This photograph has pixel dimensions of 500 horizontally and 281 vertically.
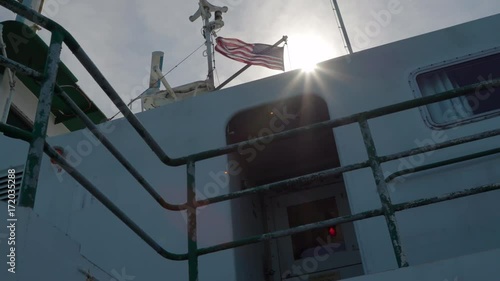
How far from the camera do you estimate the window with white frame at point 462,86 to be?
3.70 meters

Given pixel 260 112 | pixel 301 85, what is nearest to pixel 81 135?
pixel 260 112

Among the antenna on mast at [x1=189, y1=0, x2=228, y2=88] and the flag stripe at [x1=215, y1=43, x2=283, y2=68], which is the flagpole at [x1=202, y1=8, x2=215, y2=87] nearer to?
the antenna on mast at [x1=189, y1=0, x2=228, y2=88]

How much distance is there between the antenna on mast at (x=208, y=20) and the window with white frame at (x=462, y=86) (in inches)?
168

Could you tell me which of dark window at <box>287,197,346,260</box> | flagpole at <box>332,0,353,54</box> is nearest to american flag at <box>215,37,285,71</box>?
flagpole at <box>332,0,353,54</box>

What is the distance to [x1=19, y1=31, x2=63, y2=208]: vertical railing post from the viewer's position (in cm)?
160

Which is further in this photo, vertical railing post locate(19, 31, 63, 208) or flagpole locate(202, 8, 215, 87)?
flagpole locate(202, 8, 215, 87)

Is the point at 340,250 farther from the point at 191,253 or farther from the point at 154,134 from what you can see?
the point at 191,253

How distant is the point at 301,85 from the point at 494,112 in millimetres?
1444

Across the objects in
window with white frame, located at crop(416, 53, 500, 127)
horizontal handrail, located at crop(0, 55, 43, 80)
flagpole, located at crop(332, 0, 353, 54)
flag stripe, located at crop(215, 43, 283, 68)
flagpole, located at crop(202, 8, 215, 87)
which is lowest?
horizontal handrail, located at crop(0, 55, 43, 80)

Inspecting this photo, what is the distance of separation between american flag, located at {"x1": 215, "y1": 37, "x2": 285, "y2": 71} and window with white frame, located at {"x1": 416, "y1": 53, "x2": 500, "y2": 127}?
11.8 ft

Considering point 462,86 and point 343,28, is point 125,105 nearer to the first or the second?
point 462,86

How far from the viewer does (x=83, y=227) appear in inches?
159

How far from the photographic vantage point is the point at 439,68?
3.97 meters

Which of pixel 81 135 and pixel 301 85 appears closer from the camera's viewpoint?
pixel 301 85
